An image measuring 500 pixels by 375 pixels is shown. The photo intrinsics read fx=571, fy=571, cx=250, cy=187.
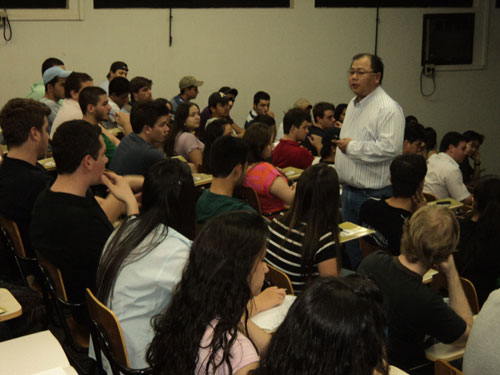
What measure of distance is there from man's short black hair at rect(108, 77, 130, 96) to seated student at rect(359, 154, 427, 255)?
3.12 meters

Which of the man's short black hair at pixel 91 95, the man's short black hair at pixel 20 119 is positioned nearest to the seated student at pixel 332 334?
the man's short black hair at pixel 20 119

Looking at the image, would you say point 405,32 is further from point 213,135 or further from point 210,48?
point 213,135

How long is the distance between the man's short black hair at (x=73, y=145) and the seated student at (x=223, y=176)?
0.71 m

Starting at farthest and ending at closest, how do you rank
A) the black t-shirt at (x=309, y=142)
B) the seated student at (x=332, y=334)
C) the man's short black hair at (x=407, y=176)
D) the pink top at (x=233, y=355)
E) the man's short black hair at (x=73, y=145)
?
the black t-shirt at (x=309, y=142)
the man's short black hair at (x=407, y=176)
the man's short black hair at (x=73, y=145)
the pink top at (x=233, y=355)
the seated student at (x=332, y=334)

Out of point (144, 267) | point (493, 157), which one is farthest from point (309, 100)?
point (144, 267)

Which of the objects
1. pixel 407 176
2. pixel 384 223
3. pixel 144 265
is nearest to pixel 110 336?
pixel 144 265

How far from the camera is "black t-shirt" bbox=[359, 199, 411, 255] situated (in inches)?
128

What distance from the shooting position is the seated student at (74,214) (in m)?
2.45

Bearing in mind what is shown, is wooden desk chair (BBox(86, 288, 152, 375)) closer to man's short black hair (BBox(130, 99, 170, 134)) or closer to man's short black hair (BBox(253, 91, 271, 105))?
man's short black hair (BBox(130, 99, 170, 134))

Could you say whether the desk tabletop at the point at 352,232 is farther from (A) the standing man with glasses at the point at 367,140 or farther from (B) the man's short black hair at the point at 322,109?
(B) the man's short black hair at the point at 322,109

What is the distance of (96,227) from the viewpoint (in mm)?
2496

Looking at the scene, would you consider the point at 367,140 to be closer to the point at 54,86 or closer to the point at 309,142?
the point at 309,142

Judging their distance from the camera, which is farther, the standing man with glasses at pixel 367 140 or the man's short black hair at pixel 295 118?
the man's short black hair at pixel 295 118

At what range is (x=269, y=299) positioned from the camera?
223 centimetres
